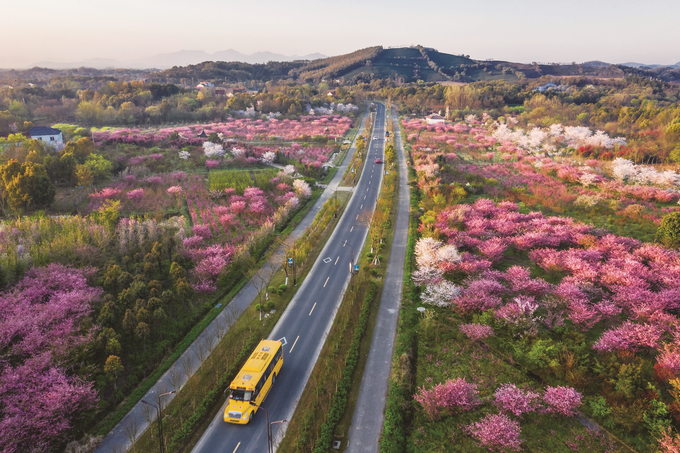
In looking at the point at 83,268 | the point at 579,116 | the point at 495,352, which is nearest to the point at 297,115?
the point at 579,116

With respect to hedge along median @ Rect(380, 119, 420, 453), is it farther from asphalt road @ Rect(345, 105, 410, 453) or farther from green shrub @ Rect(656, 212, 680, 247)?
green shrub @ Rect(656, 212, 680, 247)

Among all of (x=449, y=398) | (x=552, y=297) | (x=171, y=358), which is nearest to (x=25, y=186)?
(x=171, y=358)

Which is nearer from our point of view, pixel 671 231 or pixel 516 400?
pixel 516 400

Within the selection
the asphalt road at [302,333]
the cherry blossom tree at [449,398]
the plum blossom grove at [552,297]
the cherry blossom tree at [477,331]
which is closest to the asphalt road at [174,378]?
the asphalt road at [302,333]

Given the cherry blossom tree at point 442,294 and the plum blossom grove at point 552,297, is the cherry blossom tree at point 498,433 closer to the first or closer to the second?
the plum blossom grove at point 552,297

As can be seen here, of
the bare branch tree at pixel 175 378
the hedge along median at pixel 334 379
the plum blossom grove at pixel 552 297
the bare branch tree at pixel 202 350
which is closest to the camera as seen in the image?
the hedge along median at pixel 334 379

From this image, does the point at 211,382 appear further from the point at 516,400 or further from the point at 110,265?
the point at 516,400

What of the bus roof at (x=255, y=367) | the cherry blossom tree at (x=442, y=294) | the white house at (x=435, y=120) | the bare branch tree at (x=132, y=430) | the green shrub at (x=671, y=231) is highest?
the white house at (x=435, y=120)
